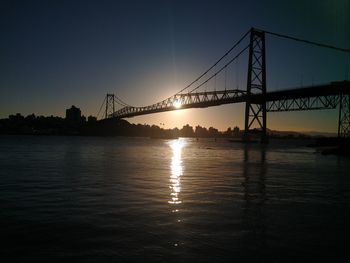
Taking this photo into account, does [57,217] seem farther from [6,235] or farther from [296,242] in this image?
[296,242]

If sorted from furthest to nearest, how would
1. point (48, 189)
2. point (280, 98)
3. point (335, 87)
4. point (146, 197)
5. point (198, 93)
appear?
point (198, 93) < point (280, 98) < point (335, 87) < point (48, 189) < point (146, 197)

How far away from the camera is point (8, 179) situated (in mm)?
16281

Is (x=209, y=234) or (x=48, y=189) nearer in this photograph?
(x=209, y=234)

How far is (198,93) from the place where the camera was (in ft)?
284

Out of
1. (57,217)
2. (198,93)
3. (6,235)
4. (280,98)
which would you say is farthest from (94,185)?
(198,93)

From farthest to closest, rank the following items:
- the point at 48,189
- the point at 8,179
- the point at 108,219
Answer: the point at 8,179, the point at 48,189, the point at 108,219

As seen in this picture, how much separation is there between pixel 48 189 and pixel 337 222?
9935 mm

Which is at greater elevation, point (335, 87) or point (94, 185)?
point (335, 87)

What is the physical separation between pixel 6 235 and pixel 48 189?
6706 mm

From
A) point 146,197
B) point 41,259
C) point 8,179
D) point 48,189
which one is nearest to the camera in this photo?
point 41,259

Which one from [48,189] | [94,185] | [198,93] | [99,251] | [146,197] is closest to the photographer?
[99,251]

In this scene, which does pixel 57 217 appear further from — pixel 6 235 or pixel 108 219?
pixel 6 235

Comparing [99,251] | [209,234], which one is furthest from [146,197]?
[99,251]

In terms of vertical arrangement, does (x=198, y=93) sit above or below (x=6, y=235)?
above
